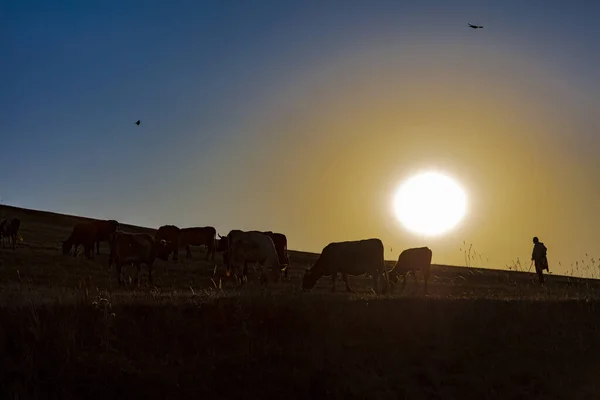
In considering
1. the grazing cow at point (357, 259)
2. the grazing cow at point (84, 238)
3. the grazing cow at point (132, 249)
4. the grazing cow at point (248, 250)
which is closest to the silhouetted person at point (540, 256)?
the grazing cow at point (357, 259)

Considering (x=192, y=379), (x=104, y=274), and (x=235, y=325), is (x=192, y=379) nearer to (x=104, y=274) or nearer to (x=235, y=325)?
(x=235, y=325)

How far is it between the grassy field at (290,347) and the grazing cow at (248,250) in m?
8.80

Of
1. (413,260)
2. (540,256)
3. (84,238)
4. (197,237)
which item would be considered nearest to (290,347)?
(413,260)

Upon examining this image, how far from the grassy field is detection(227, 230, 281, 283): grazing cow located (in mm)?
8805

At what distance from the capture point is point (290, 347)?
1192cm

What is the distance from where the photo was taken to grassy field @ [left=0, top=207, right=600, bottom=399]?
34.7 ft

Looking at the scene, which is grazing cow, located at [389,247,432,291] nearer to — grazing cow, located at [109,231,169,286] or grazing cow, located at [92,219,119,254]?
grazing cow, located at [109,231,169,286]

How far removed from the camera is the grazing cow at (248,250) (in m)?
22.8

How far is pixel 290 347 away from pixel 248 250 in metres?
11.2

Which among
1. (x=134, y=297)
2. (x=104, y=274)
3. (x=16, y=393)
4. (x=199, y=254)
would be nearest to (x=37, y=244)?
(x=199, y=254)

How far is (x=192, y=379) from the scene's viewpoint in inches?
422

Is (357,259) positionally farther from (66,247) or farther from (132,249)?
(66,247)

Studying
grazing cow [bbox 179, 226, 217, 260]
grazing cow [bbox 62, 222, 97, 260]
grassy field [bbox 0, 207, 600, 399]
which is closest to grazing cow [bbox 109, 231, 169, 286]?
grassy field [bbox 0, 207, 600, 399]

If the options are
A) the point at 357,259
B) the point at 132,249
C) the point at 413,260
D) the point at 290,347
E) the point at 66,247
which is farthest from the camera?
the point at 66,247
